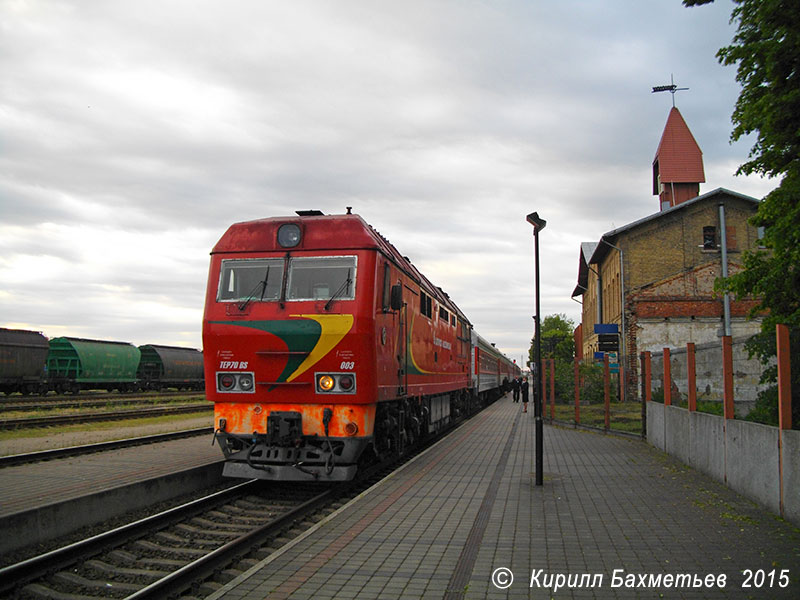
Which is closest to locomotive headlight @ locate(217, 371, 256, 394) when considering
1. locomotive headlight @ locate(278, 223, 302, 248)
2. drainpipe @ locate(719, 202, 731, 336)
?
locomotive headlight @ locate(278, 223, 302, 248)

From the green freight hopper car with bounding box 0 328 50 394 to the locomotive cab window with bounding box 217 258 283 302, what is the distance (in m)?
23.9

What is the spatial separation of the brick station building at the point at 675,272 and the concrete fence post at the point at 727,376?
19580mm

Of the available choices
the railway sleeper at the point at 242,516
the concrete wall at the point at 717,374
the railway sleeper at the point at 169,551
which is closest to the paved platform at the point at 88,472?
the railway sleeper at the point at 169,551

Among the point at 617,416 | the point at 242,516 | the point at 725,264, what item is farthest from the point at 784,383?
the point at 725,264

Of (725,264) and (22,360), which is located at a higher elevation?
(725,264)

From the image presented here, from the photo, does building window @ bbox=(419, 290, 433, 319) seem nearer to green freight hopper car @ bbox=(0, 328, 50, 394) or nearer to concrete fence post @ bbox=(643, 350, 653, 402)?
concrete fence post @ bbox=(643, 350, 653, 402)

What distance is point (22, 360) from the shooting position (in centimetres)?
3000

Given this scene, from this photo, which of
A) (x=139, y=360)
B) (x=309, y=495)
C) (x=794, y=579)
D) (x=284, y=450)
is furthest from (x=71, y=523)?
(x=139, y=360)

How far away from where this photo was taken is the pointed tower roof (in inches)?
1718

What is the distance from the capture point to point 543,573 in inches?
214

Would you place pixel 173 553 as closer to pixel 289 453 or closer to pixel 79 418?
pixel 289 453

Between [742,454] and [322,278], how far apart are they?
6015 millimetres

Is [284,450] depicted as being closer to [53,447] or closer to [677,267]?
[53,447]

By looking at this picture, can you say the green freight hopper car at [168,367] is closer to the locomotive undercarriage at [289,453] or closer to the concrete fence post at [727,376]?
the locomotive undercarriage at [289,453]
